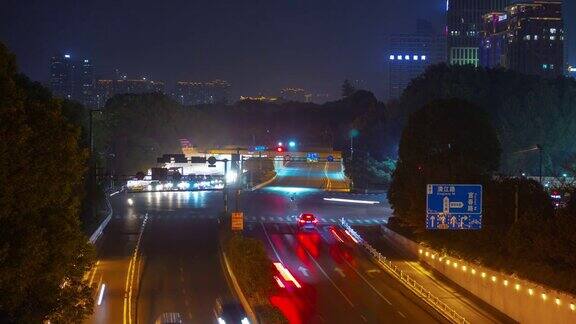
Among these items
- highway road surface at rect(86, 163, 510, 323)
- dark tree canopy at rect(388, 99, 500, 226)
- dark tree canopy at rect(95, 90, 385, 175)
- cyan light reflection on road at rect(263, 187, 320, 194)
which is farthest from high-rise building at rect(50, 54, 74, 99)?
dark tree canopy at rect(388, 99, 500, 226)

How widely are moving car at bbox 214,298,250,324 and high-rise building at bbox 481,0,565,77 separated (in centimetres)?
13931

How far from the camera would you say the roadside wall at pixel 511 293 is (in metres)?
26.1

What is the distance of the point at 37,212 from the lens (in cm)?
2031

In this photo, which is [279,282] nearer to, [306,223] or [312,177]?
[306,223]

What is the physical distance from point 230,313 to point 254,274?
5214mm

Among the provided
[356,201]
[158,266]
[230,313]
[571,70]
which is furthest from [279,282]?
[571,70]

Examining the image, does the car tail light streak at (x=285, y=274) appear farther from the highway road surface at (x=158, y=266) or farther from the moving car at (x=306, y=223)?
the moving car at (x=306, y=223)

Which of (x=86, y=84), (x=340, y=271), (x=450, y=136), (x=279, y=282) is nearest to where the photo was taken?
(x=279, y=282)

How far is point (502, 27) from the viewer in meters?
178

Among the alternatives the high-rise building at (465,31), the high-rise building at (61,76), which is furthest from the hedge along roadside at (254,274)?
the high-rise building at (465,31)

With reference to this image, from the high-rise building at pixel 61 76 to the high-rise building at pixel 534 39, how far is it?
8554 cm

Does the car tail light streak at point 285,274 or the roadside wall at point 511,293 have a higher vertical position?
the roadside wall at point 511,293

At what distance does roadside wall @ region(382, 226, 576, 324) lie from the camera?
85.6 feet

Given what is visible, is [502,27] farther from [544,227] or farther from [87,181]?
[544,227]
